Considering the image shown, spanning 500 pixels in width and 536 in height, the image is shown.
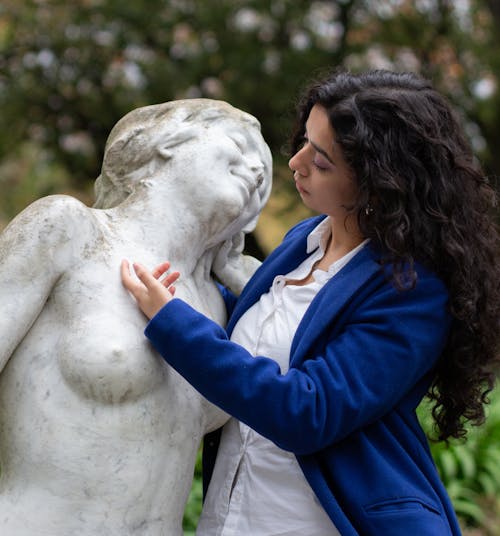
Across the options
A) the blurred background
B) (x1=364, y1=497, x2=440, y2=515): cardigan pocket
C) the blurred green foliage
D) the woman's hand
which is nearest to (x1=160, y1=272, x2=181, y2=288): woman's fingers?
the woman's hand

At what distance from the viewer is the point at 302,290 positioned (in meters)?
2.24

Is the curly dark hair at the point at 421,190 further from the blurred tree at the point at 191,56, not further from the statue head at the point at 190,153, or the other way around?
the blurred tree at the point at 191,56

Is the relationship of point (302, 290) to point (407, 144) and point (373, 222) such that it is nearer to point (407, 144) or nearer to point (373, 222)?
point (373, 222)

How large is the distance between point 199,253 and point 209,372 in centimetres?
41

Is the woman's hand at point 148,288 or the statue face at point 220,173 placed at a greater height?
the statue face at point 220,173

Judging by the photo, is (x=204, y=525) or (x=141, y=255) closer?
(x=141, y=255)

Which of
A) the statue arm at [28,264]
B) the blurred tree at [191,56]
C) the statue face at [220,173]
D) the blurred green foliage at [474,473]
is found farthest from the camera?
the blurred tree at [191,56]

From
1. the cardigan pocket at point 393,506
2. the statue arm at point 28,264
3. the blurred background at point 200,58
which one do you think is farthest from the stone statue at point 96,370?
the blurred background at point 200,58

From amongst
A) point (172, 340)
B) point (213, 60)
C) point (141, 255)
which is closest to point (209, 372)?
point (172, 340)

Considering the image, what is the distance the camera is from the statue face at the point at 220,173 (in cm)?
214

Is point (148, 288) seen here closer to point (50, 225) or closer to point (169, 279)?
point (169, 279)

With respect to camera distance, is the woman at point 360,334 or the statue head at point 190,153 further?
the statue head at point 190,153

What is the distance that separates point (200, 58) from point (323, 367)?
591cm

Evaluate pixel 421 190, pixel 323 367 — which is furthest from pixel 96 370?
pixel 421 190
